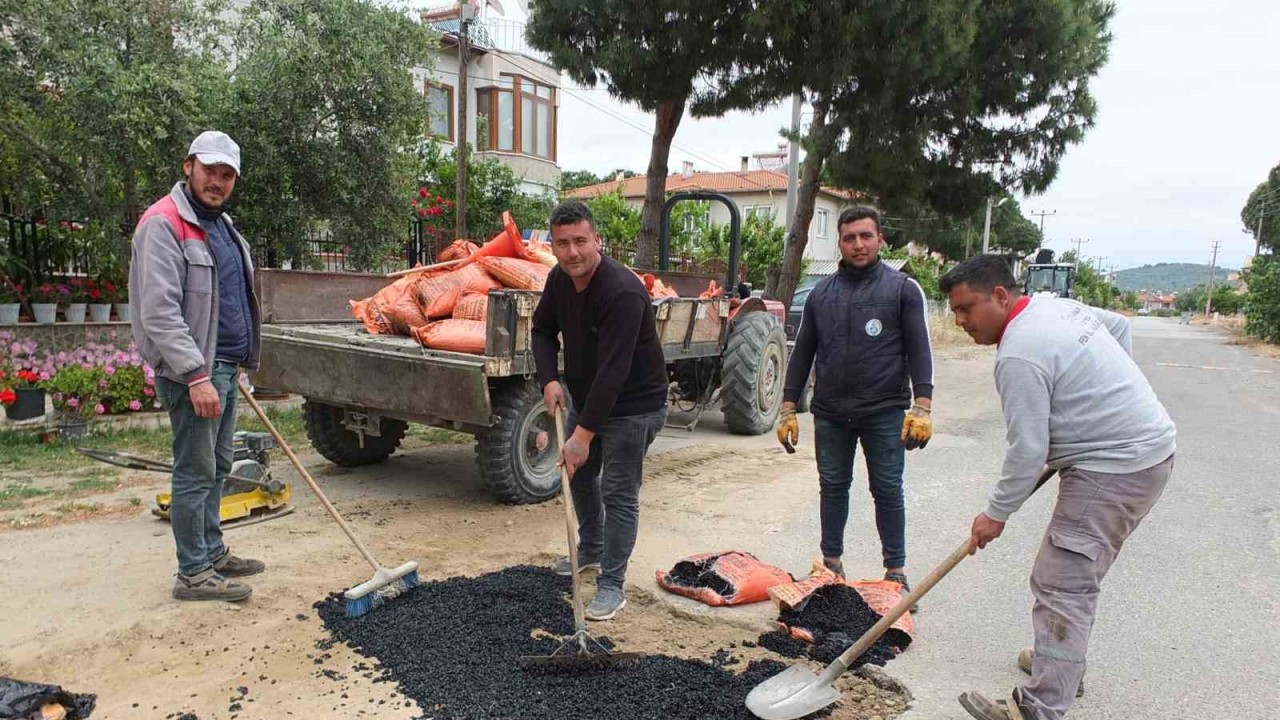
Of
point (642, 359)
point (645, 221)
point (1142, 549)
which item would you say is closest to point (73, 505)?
point (642, 359)

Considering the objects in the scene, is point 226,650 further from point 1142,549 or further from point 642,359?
point 1142,549

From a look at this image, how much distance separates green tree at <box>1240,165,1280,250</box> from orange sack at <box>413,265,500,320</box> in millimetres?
65143

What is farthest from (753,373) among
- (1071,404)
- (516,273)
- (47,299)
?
(47,299)

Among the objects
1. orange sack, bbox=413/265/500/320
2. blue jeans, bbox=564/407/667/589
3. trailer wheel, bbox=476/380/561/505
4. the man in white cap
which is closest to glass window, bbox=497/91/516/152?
orange sack, bbox=413/265/500/320

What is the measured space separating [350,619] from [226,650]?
47 centimetres

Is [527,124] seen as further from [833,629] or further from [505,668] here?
[505,668]

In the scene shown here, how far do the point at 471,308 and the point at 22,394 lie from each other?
12.9ft

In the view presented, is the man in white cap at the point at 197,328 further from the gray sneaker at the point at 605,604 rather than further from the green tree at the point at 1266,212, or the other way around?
the green tree at the point at 1266,212

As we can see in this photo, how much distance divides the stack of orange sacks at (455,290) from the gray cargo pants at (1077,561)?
3388mm

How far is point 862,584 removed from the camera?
3.70 meters

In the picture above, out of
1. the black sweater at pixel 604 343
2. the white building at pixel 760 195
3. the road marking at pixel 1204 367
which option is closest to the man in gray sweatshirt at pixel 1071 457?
the black sweater at pixel 604 343

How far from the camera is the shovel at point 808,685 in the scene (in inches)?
105

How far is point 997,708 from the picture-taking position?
8.88 feet

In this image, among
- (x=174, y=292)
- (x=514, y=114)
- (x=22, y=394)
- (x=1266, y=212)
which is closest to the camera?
(x=174, y=292)
